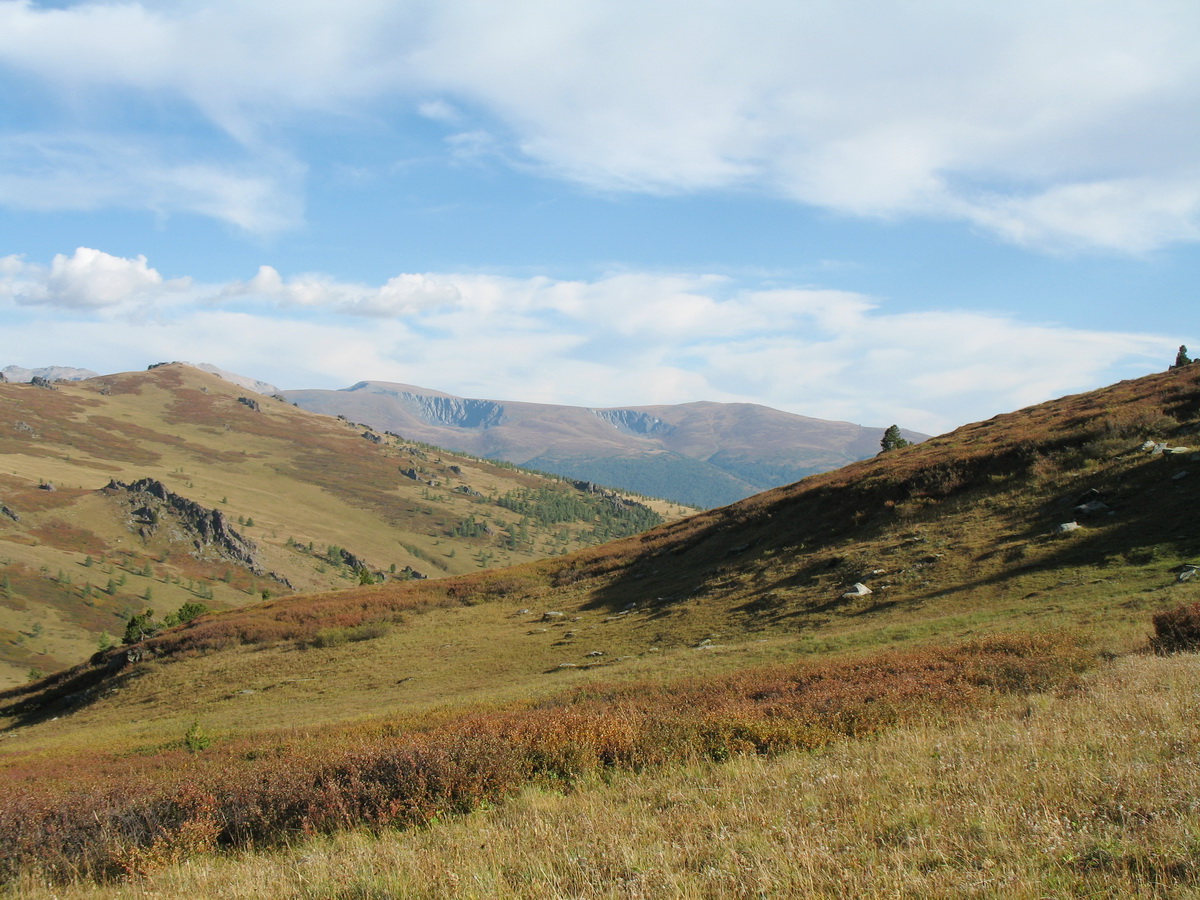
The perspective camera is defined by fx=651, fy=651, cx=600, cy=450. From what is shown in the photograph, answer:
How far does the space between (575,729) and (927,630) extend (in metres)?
14.1

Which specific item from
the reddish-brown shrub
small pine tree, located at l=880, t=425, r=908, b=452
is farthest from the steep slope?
small pine tree, located at l=880, t=425, r=908, b=452

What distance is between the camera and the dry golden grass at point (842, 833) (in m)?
5.05

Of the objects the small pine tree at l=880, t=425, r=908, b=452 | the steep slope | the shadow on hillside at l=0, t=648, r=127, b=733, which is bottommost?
the shadow on hillside at l=0, t=648, r=127, b=733

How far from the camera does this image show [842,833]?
607cm

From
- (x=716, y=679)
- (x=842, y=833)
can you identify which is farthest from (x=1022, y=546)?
(x=842, y=833)

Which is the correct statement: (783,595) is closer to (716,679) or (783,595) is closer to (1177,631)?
(716,679)

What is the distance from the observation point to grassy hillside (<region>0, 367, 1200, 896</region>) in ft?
20.3

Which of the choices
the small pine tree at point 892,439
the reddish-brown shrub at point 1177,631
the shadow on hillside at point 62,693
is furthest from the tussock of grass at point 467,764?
the small pine tree at point 892,439

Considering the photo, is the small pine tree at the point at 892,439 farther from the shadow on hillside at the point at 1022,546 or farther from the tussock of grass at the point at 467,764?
the tussock of grass at the point at 467,764

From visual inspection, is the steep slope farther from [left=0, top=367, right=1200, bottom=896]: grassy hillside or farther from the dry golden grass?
the dry golden grass

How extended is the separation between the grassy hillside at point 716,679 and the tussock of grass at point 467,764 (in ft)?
0.19

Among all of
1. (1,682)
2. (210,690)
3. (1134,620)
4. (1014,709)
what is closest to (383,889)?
(1014,709)

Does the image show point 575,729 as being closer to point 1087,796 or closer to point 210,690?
point 1087,796

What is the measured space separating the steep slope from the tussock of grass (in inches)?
208
